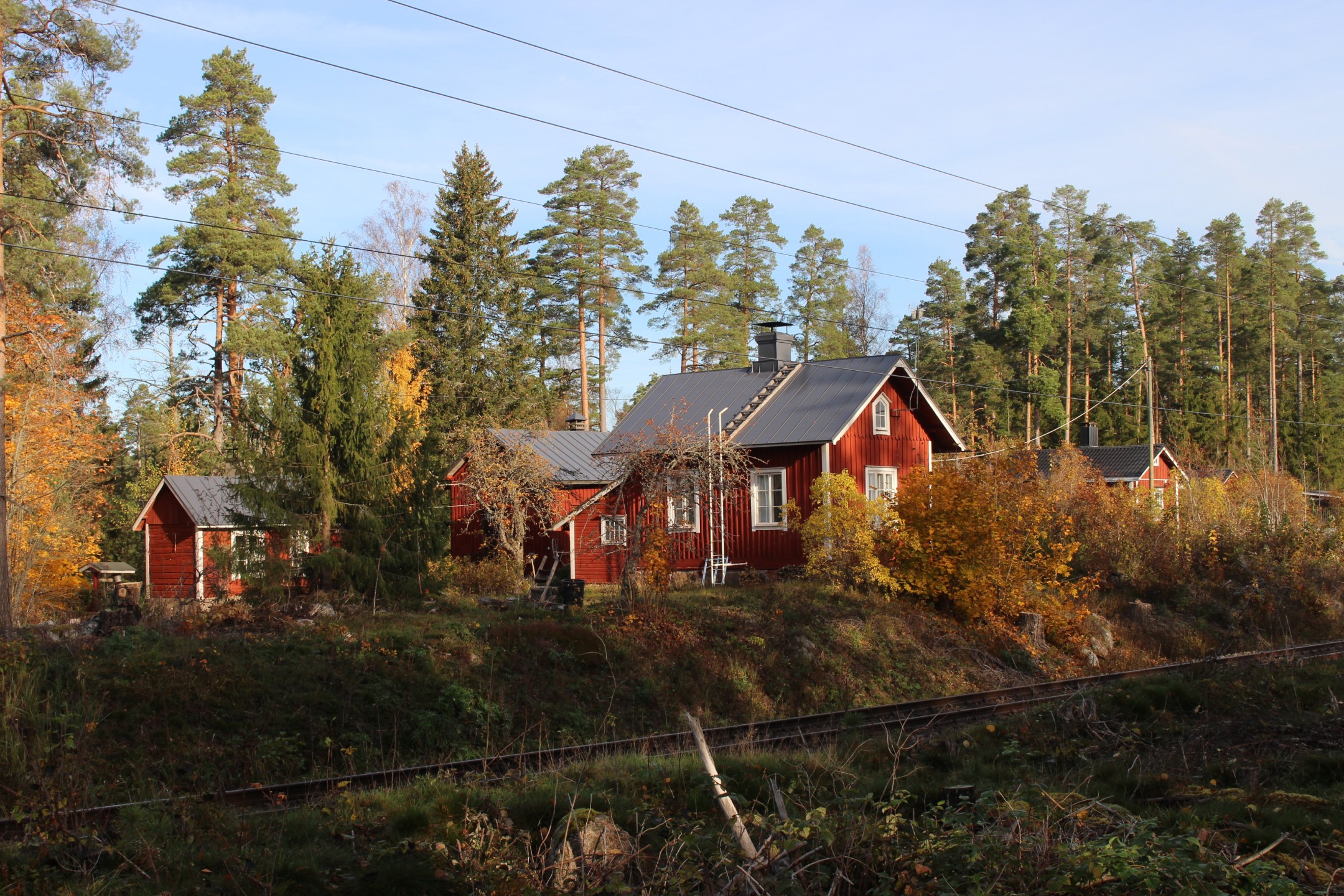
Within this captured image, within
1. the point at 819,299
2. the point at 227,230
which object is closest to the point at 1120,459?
the point at 819,299

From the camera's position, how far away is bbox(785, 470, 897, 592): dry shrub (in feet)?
64.2

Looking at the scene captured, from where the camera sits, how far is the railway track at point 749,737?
7688 mm

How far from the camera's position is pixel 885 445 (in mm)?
25766

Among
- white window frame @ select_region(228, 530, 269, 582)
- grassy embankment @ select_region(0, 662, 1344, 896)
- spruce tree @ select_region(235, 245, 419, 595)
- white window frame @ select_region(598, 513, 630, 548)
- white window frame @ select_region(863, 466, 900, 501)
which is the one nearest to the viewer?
grassy embankment @ select_region(0, 662, 1344, 896)

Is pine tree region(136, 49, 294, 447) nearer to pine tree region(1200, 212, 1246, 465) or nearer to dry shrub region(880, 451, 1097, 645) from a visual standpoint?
dry shrub region(880, 451, 1097, 645)

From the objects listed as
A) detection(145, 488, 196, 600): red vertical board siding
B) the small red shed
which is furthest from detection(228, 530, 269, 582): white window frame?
detection(145, 488, 196, 600): red vertical board siding

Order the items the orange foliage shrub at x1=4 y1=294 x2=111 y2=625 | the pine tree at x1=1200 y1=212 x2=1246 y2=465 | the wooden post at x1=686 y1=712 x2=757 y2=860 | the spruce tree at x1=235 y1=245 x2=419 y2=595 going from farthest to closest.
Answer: the pine tree at x1=1200 y1=212 x2=1246 y2=465 < the orange foliage shrub at x1=4 y1=294 x2=111 y2=625 < the spruce tree at x1=235 y1=245 x2=419 y2=595 < the wooden post at x1=686 y1=712 x2=757 y2=860

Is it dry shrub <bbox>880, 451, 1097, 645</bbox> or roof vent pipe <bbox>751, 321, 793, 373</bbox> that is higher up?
roof vent pipe <bbox>751, 321, 793, 373</bbox>

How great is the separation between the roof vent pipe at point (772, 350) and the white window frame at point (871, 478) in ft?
12.9

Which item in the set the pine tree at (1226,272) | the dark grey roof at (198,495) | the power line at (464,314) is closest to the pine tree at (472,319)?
the power line at (464,314)

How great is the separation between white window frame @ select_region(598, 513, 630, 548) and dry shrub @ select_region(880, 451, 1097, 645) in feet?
17.8

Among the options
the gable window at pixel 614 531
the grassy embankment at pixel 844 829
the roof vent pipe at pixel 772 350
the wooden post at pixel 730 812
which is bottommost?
the grassy embankment at pixel 844 829

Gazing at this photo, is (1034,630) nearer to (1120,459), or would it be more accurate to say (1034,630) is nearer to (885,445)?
(885,445)

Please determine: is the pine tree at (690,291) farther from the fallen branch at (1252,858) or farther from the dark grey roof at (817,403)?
the fallen branch at (1252,858)
